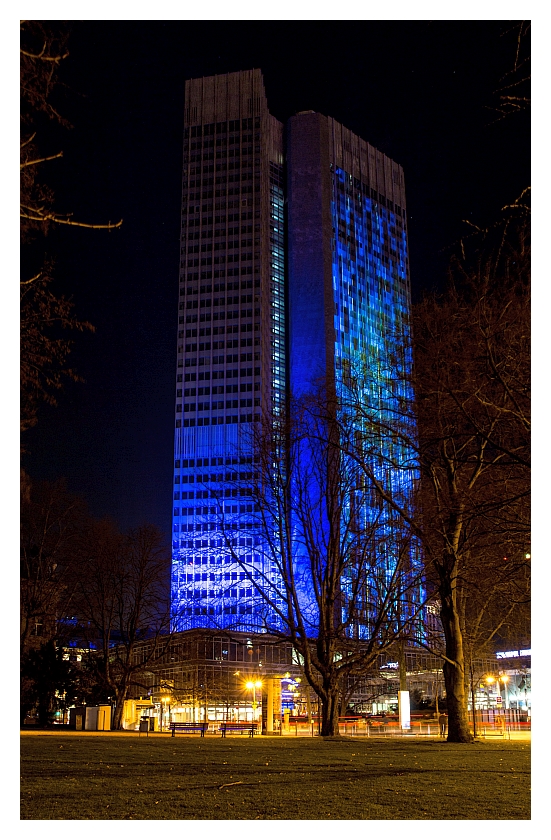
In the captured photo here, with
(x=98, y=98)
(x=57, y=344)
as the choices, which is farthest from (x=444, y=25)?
(x=57, y=344)

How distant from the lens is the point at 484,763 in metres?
11.7

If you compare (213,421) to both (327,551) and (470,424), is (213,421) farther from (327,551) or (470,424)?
(470,424)

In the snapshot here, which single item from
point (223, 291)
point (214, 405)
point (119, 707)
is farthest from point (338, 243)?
point (119, 707)

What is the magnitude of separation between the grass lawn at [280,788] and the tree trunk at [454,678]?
4067mm

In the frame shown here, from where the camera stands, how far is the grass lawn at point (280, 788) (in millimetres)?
7477

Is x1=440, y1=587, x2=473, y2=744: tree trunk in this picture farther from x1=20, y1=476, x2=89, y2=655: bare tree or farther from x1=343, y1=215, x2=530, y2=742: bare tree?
x1=20, y1=476, x2=89, y2=655: bare tree

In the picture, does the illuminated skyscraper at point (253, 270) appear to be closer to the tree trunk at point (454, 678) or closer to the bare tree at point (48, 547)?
the bare tree at point (48, 547)

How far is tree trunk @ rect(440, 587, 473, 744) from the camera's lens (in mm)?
17312

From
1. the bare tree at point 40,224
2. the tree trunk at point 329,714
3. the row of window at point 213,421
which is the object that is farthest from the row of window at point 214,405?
the bare tree at point 40,224

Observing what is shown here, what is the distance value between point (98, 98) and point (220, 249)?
114m
